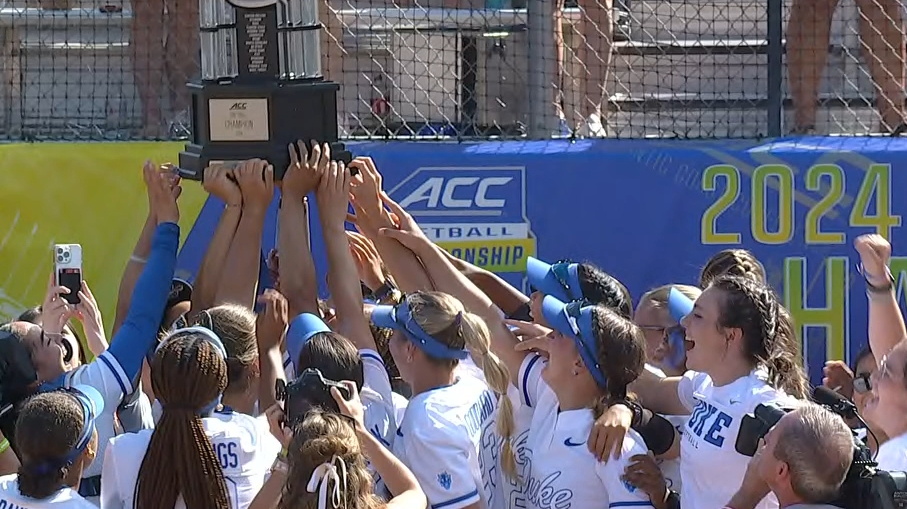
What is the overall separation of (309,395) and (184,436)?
29 centimetres

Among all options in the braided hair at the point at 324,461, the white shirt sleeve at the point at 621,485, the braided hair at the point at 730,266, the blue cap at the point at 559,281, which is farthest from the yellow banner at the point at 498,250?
the braided hair at the point at 324,461

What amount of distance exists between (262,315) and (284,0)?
941mm

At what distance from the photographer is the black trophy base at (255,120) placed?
13.2ft

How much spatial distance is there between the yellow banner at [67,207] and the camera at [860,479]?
3.34 m

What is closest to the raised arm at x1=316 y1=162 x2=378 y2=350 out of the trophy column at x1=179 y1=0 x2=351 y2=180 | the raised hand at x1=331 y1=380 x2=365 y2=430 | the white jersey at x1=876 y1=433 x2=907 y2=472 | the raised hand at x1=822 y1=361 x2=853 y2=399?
the trophy column at x1=179 y1=0 x2=351 y2=180

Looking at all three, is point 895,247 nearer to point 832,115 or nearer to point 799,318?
point 799,318

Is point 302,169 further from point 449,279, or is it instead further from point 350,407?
point 350,407

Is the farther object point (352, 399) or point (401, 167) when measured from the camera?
point (401, 167)

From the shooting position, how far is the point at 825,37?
6352 mm

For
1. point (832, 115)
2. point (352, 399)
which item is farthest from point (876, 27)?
point (352, 399)

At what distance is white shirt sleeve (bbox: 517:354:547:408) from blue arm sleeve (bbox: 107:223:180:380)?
104 centimetres

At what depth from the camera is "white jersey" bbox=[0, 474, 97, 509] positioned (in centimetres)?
300

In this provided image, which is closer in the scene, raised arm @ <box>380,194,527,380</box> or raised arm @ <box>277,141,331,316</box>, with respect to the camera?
raised arm @ <box>277,141,331,316</box>

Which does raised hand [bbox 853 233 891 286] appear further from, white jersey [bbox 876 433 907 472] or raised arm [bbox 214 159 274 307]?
raised arm [bbox 214 159 274 307]
